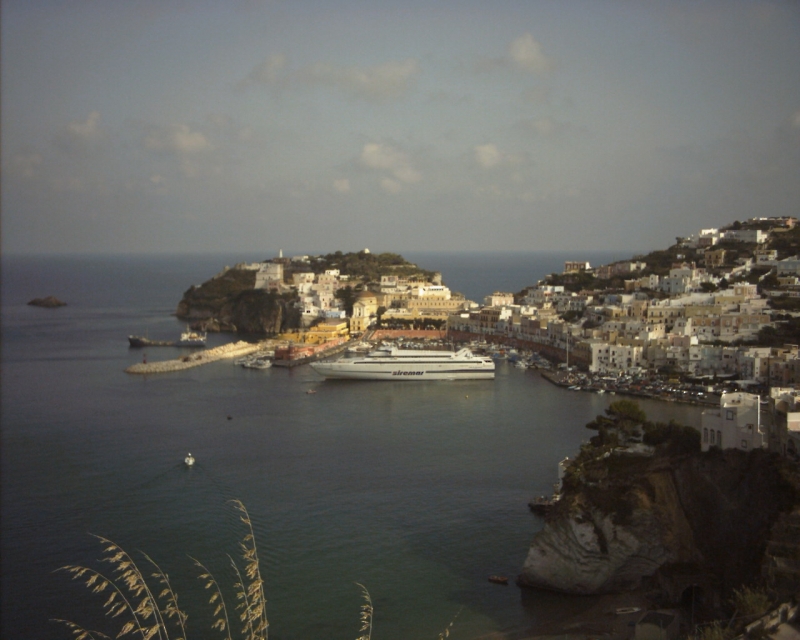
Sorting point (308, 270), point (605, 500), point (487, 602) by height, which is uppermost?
point (308, 270)

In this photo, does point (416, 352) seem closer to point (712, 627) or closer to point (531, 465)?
point (531, 465)

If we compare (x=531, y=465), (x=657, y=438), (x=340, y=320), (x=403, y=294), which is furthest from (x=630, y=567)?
(x=403, y=294)

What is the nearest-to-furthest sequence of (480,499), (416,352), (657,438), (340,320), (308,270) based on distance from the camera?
(657,438) < (480,499) < (416,352) < (340,320) < (308,270)

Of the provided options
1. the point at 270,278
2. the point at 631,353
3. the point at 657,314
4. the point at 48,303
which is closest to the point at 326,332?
the point at 270,278

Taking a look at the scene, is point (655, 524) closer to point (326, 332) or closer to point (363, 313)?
point (326, 332)

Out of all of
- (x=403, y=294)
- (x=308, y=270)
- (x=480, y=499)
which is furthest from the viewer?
(x=308, y=270)

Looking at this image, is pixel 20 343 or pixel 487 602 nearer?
pixel 487 602

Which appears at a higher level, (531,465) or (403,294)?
(403,294)
